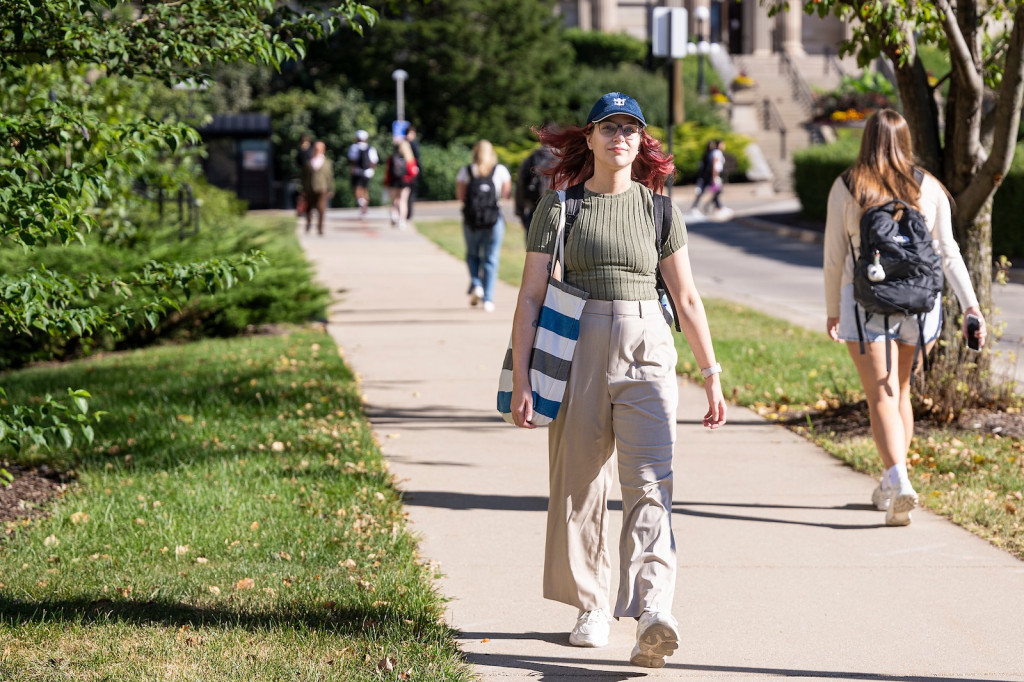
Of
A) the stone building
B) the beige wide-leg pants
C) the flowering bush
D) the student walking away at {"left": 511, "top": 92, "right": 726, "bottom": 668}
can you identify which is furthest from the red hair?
the stone building

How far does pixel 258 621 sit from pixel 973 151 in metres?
5.28

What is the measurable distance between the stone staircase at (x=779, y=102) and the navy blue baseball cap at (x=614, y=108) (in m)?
34.1

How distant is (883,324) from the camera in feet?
19.9

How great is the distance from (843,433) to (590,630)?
3.95m

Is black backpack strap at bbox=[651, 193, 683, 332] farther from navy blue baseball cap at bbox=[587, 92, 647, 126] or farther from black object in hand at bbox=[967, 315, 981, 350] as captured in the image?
black object in hand at bbox=[967, 315, 981, 350]

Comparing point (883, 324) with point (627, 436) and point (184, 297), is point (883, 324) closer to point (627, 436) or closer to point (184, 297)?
point (627, 436)

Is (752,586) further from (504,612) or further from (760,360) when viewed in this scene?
(760,360)

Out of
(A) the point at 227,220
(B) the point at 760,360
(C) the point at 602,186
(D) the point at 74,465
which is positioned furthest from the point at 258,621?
(A) the point at 227,220

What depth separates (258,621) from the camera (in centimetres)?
461

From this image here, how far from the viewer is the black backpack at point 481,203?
13.0 m

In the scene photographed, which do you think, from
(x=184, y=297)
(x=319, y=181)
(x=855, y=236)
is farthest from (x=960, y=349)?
(x=319, y=181)

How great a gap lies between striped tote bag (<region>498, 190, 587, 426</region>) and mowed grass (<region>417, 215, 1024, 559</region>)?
7.99 feet

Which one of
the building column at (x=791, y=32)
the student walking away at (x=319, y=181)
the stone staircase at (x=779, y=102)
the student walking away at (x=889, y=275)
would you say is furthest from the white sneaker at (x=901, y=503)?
the building column at (x=791, y=32)

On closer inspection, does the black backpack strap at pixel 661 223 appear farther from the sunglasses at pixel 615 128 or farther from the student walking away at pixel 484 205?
the student walking away at pixel 484 205
